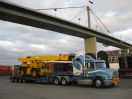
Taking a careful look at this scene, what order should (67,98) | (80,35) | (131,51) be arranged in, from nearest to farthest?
(67,98) < (131,51) < (80,35)

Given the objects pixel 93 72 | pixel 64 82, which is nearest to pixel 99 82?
pixel 93 72

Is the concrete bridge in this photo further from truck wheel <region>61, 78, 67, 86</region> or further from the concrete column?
truck wheel <region>61, 78, 67, 86</region>

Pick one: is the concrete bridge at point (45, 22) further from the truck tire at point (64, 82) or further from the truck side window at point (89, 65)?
the truck side window at point (89, 65)

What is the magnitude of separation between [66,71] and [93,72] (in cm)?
457

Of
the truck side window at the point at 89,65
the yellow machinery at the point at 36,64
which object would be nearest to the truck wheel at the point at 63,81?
the yellow machinery at the point at 36,64

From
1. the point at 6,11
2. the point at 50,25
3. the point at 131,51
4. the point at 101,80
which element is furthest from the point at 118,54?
the point at 101,80

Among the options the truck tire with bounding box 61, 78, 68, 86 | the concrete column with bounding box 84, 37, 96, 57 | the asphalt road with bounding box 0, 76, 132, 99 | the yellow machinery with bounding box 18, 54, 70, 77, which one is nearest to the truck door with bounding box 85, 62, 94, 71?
the truck tire with bounding box 61, 78, 68, 86

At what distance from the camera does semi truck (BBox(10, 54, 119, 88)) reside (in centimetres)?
2605

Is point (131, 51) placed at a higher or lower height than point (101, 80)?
higher

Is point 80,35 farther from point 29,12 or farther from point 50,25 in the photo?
point 29,12

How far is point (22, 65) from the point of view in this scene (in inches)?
1463

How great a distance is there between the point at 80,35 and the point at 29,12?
23260mm

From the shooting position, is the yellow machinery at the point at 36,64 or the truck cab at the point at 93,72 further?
the yellow machinery at the point at 36,64

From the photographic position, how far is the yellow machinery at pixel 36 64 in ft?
106
